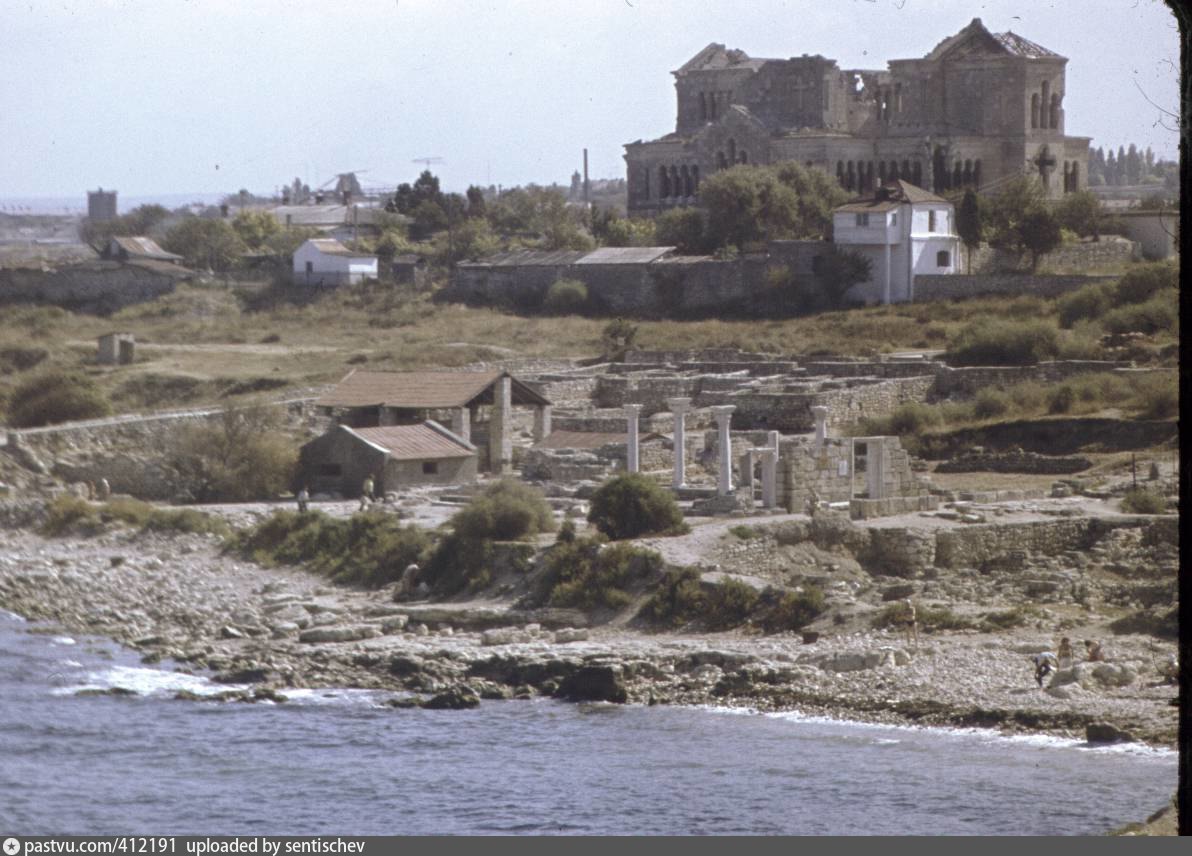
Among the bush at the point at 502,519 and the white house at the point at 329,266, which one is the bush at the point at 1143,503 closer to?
the bush at the point at 502,519

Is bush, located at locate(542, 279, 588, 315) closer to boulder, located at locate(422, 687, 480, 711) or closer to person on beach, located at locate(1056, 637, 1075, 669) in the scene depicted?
boulder, located at locate(422, 687, 480, 711)

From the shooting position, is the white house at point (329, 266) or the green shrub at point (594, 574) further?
the white house at point (329, 266)

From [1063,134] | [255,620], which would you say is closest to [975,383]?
[255,620]

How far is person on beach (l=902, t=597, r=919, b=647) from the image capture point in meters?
25.9

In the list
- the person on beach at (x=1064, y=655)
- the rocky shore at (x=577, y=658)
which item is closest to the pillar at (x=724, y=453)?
the rocky shore at (x=577, y=658)

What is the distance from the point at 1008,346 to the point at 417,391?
1327 centimetres

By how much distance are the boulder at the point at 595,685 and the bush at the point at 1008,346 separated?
865 inches

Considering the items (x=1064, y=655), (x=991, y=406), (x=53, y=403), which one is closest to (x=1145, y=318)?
(x=991, y=406)

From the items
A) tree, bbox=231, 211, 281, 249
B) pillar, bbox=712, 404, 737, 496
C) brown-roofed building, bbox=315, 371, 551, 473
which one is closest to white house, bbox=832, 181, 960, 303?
brown-roofed building, bbox=315, 371, 551, 473

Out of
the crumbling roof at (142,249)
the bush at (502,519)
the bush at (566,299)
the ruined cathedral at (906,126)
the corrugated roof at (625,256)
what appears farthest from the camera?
the crumbling roof at (142,249)

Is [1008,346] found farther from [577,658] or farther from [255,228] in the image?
[255,228]

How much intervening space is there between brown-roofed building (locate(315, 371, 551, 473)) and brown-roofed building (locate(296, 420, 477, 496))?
108cm

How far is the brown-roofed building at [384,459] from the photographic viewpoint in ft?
121

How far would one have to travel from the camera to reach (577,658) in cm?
2625
